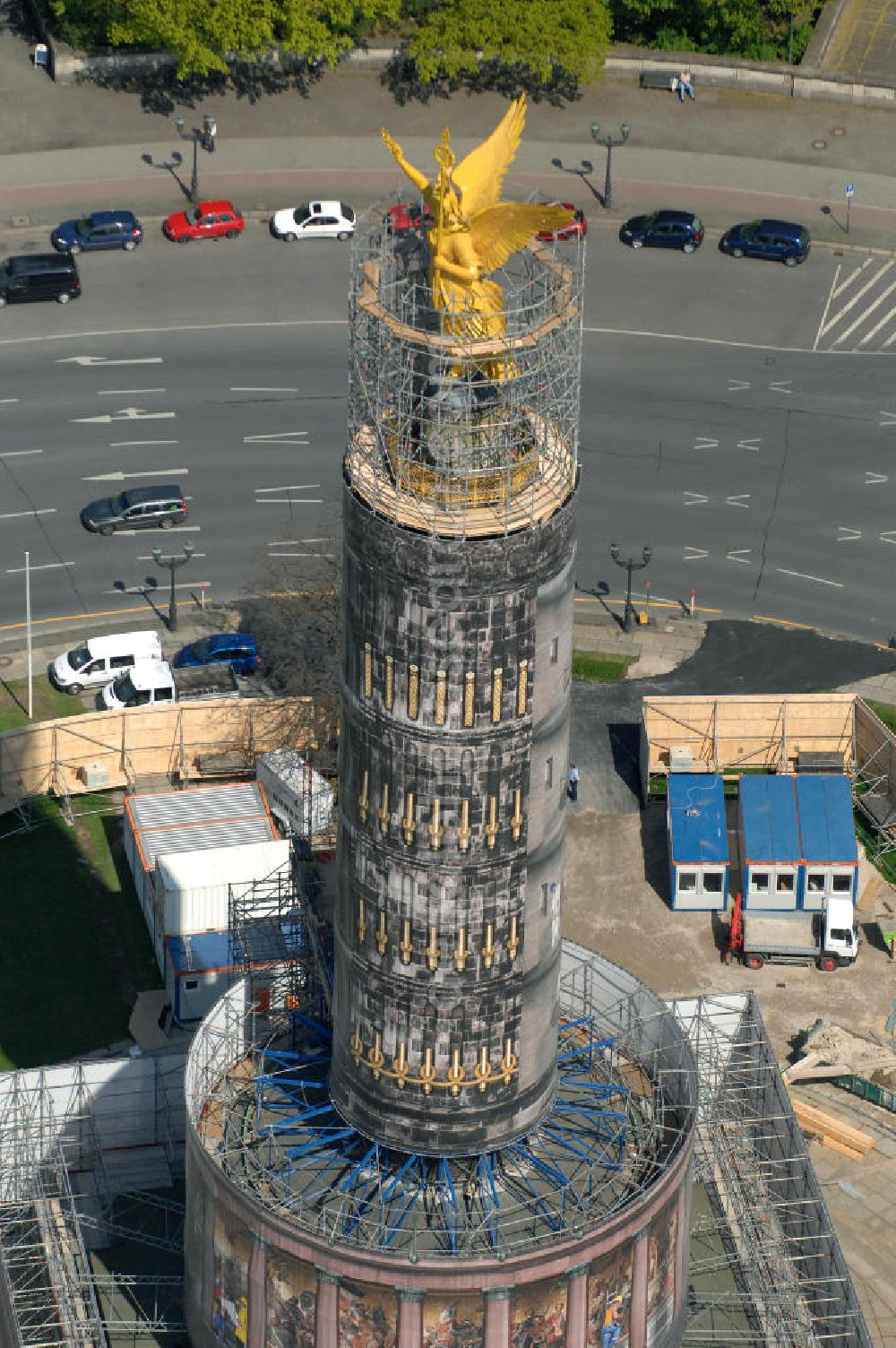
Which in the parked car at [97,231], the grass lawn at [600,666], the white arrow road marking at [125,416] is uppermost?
the parked car at [97,231]

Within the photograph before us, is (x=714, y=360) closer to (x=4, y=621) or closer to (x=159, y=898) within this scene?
(x=4, y=621)

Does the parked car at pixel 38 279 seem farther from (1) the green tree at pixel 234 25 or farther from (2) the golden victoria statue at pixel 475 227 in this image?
(2) the golden victoria statue at pixel 475 227

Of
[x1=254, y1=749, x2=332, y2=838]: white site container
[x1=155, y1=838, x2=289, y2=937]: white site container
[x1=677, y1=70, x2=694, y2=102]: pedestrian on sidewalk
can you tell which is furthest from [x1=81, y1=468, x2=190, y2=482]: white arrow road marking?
[x1=677, y1=70, x2=694, y2=102]: pedestrian on sidewalk

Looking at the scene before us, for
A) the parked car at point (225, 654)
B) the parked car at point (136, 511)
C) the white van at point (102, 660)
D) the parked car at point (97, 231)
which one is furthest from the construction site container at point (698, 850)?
the parked car at point (97, 231)

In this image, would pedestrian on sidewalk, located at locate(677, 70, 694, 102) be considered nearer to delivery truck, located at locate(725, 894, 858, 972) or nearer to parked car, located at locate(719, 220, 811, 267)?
parked car, located at locate(719, 220, 811, 267)

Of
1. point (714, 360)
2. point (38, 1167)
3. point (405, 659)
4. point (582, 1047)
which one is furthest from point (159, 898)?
point (714, 360)

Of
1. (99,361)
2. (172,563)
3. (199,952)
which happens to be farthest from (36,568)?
(199,952)
